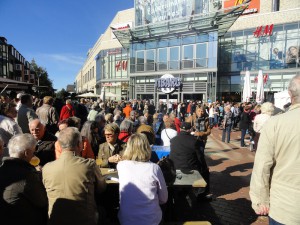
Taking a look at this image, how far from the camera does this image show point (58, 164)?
2398 millimetres

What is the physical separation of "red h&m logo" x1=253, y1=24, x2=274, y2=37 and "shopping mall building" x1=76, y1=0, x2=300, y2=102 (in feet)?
0.29

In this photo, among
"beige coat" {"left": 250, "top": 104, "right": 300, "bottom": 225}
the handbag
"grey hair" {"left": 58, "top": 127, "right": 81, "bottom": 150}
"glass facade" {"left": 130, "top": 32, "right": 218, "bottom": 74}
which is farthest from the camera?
"glass facade" {"left": 130, "top": 32, "right": 218, "bottom": 74}

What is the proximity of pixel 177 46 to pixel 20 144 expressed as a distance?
23048 millimetres

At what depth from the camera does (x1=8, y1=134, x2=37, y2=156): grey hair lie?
226 centimetres

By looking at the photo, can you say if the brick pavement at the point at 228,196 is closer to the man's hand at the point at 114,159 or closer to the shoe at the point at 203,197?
the shoe at the point at 203,197

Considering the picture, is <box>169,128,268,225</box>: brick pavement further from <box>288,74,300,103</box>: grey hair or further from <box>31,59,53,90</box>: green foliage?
<box>31,59,53,90</box>: green foliage

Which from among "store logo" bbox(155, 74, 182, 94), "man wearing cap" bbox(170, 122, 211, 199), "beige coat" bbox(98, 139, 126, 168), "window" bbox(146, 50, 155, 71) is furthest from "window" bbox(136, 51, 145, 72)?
"beige coat" bbox(98, 139, 126, 168)

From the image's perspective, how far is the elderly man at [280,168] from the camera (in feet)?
6.24

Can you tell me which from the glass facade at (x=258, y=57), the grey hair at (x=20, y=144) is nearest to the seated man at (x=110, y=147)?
the grey hair at (x=20, y=144)

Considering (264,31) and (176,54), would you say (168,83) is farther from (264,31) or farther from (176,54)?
(264,31)

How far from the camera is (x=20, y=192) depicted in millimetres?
2072

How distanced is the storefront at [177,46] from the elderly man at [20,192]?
20307 mm

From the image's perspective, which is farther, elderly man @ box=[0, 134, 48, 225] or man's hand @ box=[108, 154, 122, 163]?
man's hand @ box=[108, 154, 122, 163]

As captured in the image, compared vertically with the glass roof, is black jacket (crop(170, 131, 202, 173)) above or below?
below
